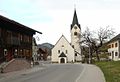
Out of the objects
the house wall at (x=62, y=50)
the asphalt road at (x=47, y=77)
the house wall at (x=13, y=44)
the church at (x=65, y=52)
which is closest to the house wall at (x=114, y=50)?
the church at (x=65, y=52)

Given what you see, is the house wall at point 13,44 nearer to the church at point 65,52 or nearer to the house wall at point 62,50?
the church at point 65,52

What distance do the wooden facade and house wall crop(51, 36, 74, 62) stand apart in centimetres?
6428

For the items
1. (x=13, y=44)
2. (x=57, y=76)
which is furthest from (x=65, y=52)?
(x=57, y=76)

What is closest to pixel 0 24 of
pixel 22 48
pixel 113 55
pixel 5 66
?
pixel 5 66

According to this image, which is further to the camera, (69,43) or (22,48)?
(69,43)

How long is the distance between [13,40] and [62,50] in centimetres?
7696

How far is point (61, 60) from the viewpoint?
416 ft

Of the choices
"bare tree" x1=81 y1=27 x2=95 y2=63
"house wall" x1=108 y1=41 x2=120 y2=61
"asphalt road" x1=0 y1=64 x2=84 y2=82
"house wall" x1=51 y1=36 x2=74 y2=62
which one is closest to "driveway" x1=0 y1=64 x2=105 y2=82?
"asphalt road" x1=0 y1=64 x2=84 y2=82

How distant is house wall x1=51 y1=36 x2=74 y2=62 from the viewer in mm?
127062

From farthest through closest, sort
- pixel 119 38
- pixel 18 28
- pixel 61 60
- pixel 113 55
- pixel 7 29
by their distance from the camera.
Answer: pixel 61 60 < pixel 113 55 < pixel 119 38 < pixel 18 28 < pixel 7 29

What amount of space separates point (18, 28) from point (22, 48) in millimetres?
4480

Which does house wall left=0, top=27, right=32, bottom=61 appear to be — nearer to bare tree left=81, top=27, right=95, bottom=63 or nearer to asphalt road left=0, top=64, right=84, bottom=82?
asphalt road left=0, top=64, right=84, bottom=82

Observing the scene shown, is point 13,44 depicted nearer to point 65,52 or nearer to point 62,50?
point 65,52

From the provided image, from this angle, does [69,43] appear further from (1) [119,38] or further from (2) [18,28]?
(2) [18,28]
